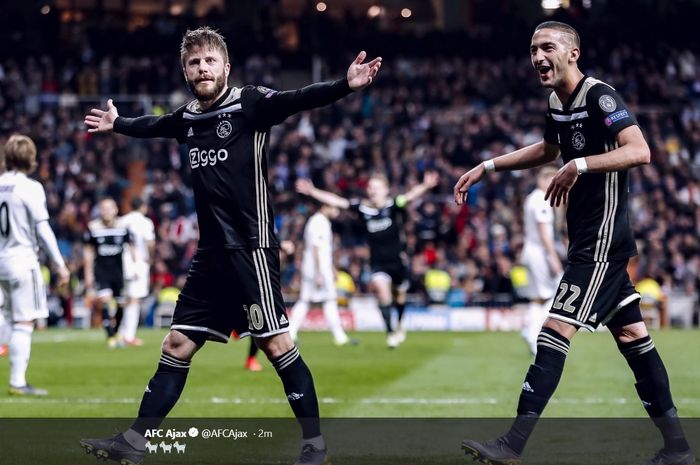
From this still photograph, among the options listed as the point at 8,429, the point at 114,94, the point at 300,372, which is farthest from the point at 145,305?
the point at 300,372

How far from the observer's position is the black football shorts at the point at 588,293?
21.8ft

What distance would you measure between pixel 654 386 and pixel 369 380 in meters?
6.40

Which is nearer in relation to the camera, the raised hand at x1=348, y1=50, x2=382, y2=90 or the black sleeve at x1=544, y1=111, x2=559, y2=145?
the raised hand at x1=348, y1=50, x2=382, y2=90

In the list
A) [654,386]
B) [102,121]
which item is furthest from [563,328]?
[102,121]

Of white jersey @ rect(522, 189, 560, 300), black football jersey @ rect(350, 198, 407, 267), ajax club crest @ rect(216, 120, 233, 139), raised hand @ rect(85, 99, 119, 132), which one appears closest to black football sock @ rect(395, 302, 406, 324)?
black football jersey @ rect(350, 198, 407, 267)

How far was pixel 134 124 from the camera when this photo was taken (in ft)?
24.5

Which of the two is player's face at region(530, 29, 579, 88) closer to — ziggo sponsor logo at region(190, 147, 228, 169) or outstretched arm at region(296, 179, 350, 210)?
ziggo sponsor logo at region(190, 147, 228, 169)

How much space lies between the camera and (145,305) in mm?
27703

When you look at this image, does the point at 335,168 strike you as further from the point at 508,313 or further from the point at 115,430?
the point at 115,430

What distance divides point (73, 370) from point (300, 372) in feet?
27.4

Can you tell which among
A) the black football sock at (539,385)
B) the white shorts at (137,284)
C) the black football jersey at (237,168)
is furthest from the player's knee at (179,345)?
the white shorts at (137,284)

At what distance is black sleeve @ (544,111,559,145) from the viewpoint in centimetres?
704

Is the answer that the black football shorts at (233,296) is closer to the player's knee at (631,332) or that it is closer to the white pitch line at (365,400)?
the player's knee at (631,332)

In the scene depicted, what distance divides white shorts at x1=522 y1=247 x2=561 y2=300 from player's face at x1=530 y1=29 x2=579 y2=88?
8952 mm
